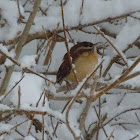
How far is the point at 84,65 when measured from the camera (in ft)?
11.1

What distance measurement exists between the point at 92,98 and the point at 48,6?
243 cm

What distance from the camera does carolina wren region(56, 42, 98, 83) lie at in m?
3.34

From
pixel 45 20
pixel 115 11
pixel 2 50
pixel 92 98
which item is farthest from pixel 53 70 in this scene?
pixel 92 98

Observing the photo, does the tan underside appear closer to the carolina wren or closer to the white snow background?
the carolina wren

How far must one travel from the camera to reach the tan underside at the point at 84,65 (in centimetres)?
333

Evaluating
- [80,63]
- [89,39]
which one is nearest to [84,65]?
[80,63]

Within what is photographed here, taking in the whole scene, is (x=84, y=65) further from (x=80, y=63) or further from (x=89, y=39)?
(x=89, y=39)

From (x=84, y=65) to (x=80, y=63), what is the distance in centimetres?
4

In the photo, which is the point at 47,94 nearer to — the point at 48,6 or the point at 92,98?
the point at 92,98

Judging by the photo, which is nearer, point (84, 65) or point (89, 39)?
point (84, 65)

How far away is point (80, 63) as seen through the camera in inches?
133

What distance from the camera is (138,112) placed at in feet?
13.4

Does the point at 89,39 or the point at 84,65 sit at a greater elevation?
the point at 89,39

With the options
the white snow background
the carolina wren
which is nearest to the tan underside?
the carolina wren
